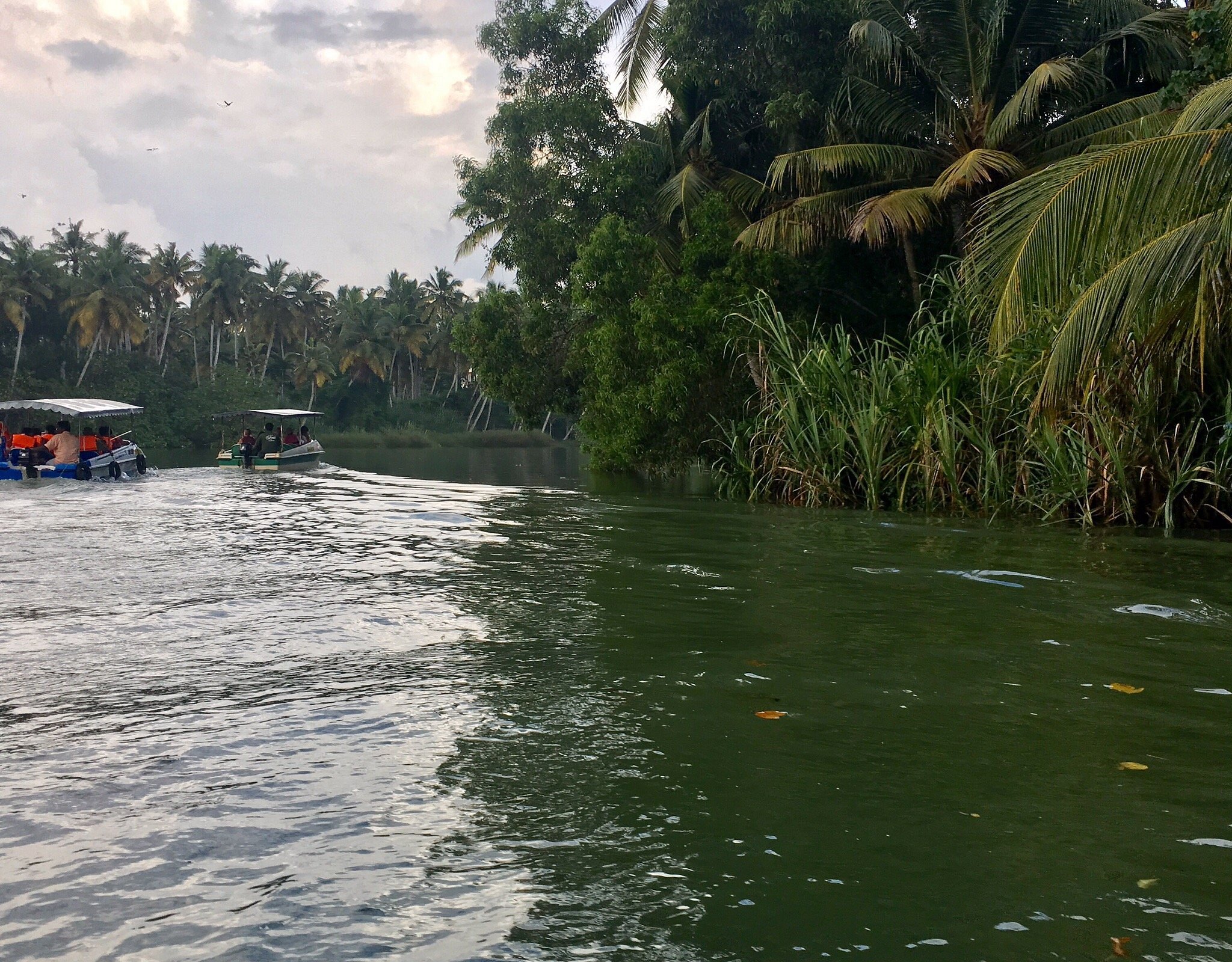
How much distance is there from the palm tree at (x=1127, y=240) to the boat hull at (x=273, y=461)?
84.7 feet

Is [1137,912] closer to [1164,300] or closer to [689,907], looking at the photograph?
[689,907]

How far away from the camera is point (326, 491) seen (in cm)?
2253

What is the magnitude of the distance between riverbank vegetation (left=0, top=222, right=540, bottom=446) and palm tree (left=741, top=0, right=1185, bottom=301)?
169 feet

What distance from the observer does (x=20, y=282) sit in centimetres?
6062

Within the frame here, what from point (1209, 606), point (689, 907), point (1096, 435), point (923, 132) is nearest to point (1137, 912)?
point (689, 907)

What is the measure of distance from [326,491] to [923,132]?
1382cm

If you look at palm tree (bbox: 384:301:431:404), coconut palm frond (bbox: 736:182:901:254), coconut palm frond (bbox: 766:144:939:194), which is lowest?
coconut palm frond (bbox: 736:182:901:254)

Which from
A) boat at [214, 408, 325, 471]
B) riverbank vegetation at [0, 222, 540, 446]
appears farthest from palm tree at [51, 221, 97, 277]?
boat at [214, 408, 325, 471]

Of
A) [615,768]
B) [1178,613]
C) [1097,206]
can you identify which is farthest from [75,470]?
[615,768]

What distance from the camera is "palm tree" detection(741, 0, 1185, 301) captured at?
1844cm

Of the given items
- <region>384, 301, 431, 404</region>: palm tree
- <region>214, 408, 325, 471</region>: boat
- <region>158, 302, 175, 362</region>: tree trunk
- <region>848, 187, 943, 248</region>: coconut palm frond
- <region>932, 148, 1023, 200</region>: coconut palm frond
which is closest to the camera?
<region>932, 148, 1023, 200</region>: coconut palm frond

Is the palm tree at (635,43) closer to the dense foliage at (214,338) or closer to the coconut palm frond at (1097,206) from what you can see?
the coconut palm frond at (1097,206)

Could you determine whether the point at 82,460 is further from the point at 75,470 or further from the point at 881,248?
the point at 881,248

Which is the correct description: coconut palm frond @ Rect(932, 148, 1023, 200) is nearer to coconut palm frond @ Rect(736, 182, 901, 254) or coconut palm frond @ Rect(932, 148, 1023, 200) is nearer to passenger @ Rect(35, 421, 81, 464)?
coconut palm frond @ Rect(736, 182, 901, 254)
